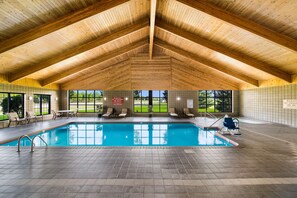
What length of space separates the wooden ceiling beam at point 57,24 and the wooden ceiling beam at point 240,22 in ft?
8.28

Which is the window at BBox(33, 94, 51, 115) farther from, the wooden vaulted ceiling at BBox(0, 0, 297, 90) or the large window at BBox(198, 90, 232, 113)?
the large window at BBox(198, 90, 232, 113)

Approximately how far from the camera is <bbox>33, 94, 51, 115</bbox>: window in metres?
10.6

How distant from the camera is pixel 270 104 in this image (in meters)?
9.68

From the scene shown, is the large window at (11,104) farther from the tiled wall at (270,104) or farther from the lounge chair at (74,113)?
the tiled wall at (270,104)

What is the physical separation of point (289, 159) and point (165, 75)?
9.06 meters

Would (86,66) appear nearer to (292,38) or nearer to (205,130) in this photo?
(205,130)

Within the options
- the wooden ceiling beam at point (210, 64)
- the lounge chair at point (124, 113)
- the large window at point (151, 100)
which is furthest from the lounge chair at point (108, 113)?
the wooden ceiling beam at point (210, 64)

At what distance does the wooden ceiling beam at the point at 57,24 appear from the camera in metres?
5.45

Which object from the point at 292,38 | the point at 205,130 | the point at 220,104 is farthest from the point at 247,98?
the point at 292,38

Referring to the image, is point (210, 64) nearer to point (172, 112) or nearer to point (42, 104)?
point (172, 112)

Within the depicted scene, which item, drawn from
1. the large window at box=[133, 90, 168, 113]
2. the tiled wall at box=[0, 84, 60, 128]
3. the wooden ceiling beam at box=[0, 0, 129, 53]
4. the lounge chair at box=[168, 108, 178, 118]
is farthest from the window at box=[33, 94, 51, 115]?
the lounge chair at box=[168, 108, 178, 118]

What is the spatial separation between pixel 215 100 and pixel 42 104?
522 inches

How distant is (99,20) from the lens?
6.50 m

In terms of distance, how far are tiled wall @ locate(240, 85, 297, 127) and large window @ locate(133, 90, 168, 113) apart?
240 inches
